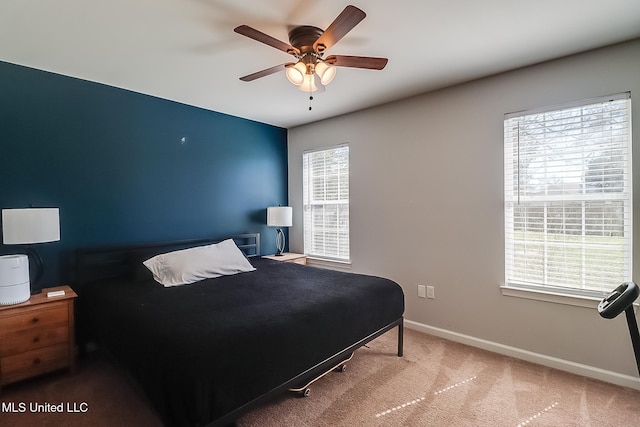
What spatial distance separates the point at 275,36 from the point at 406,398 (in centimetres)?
263

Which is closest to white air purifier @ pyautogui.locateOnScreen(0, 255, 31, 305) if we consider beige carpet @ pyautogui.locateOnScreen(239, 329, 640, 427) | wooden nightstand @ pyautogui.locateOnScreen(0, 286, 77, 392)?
wooden nightstand @ pyautogui.locateOnScreen(0, 286, 77, 392)

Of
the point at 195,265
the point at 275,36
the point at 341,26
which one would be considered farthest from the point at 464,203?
the point at 195,265

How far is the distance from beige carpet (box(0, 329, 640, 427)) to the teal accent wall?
1.07m

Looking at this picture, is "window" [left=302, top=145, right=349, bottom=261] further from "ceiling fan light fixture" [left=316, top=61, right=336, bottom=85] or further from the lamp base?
"ceiling fan light fixture" [left=316, top=61, right=336, bottom=85]

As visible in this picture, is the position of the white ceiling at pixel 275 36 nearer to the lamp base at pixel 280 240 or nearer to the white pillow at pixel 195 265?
the white pillow at pixel 195 265

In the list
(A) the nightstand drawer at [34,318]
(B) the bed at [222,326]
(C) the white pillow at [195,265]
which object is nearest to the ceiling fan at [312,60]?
(B) the bed at [222,326]

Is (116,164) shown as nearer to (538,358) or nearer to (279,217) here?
(279,217)

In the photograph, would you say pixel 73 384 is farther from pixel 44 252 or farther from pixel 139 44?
pixel 139 44

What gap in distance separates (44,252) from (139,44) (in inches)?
74.7

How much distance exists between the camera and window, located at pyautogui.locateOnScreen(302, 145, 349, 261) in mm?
3979

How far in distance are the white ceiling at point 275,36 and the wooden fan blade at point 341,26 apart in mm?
186

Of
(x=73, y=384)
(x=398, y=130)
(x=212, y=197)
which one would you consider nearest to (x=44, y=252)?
(x=73, y=384)

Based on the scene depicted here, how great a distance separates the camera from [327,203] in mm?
4164

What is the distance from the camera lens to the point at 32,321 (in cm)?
221
